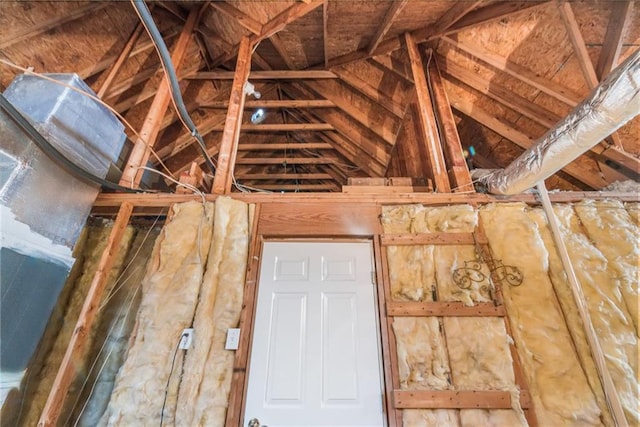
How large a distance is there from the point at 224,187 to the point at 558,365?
2609mm

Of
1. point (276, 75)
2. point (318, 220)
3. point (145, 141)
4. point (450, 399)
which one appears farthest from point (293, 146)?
point (450, 399)

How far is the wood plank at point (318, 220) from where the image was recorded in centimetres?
213

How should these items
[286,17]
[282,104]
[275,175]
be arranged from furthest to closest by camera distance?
[275,175], [282,104], [286,17]

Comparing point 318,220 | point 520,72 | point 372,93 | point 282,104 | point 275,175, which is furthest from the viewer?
point 275,175

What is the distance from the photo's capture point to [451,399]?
1.59m

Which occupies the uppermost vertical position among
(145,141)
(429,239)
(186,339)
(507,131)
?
(507,131)

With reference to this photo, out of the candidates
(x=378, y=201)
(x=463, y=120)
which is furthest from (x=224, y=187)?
(x=463, y=120)

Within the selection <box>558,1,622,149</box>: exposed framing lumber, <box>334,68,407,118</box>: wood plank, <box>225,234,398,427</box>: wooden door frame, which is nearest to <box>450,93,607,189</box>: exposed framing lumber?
<box>558,1,622,149</box>: exposed framing lumber

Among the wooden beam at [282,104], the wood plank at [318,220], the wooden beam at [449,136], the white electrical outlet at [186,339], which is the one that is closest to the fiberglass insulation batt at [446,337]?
the wood plank at [318,220]

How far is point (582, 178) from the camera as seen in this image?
2633mm

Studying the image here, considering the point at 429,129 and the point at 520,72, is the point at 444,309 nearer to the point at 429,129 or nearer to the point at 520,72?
the point at 429,129

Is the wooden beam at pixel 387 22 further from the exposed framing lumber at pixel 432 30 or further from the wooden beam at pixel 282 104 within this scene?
the wooden beam at pixel 282 104

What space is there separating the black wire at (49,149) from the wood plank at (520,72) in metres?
3.59

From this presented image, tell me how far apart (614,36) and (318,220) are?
9.23 feet
